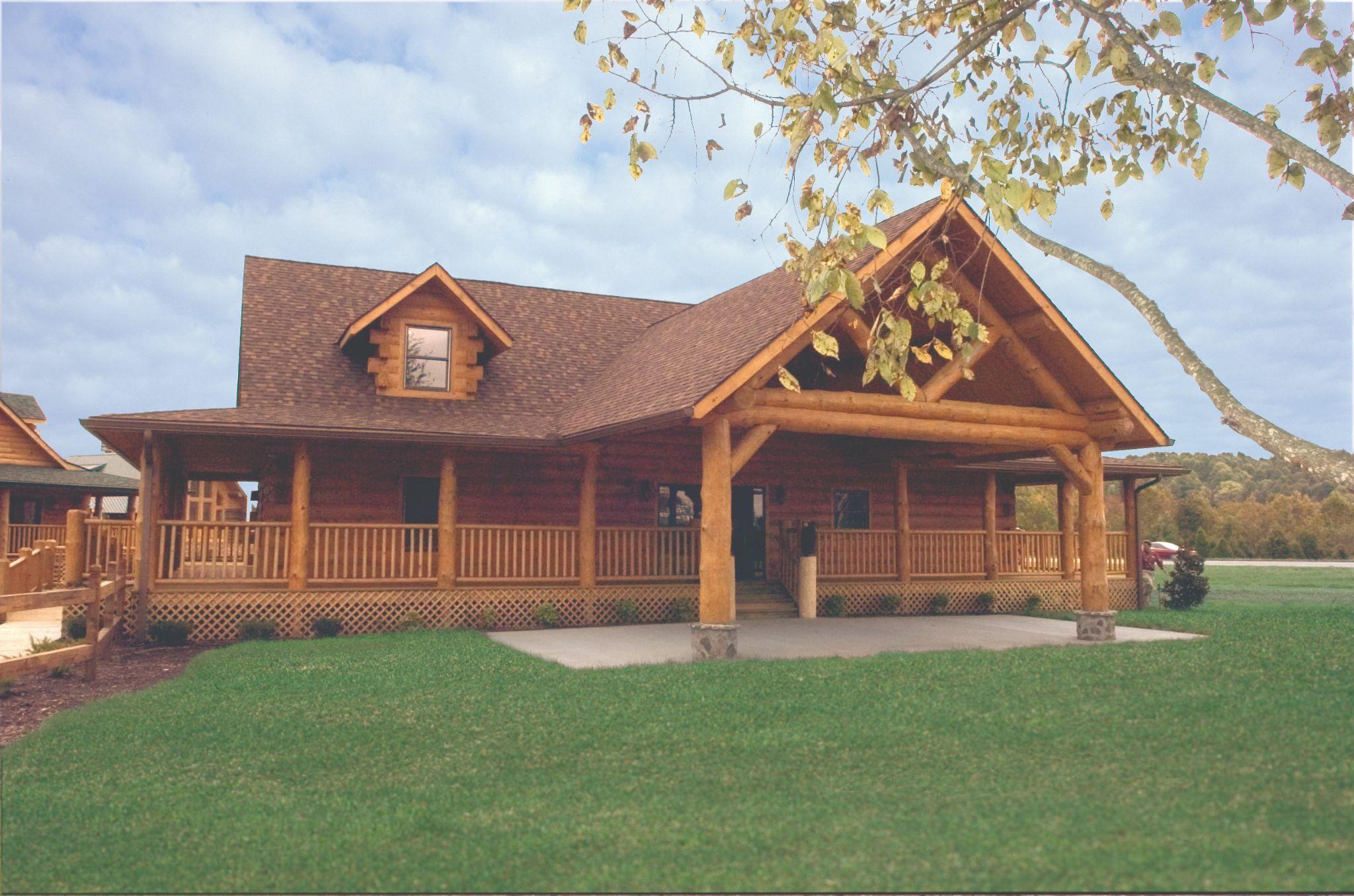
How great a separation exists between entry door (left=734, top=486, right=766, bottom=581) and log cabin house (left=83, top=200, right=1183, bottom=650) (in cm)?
7

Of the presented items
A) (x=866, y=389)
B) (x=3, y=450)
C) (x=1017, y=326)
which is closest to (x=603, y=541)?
(x=866, y=389)

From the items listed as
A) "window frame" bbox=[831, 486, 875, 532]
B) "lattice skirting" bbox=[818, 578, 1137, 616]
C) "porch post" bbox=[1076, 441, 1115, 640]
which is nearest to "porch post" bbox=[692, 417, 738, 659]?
"porch post" bbox=[1076, 441, 1115, 640]

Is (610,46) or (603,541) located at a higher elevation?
(610,46)

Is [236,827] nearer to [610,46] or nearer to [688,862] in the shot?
[688,862]

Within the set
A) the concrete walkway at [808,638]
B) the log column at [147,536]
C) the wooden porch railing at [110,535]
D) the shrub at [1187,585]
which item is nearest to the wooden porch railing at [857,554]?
the concrete walkway at [808,638]

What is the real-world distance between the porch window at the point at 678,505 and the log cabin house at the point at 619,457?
14 cm

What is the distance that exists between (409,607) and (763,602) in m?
6.45

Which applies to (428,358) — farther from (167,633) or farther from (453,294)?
(167,633)

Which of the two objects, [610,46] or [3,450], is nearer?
[610,46]

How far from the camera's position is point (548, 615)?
17078 millimetres

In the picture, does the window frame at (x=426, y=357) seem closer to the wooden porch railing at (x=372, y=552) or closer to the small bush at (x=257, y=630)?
the wooden porch railing at (x=372, y=552)

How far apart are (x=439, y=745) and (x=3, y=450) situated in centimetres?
3319

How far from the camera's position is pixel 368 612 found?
54.5 feet

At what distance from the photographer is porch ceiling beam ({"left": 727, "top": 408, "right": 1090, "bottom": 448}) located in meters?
12.7
